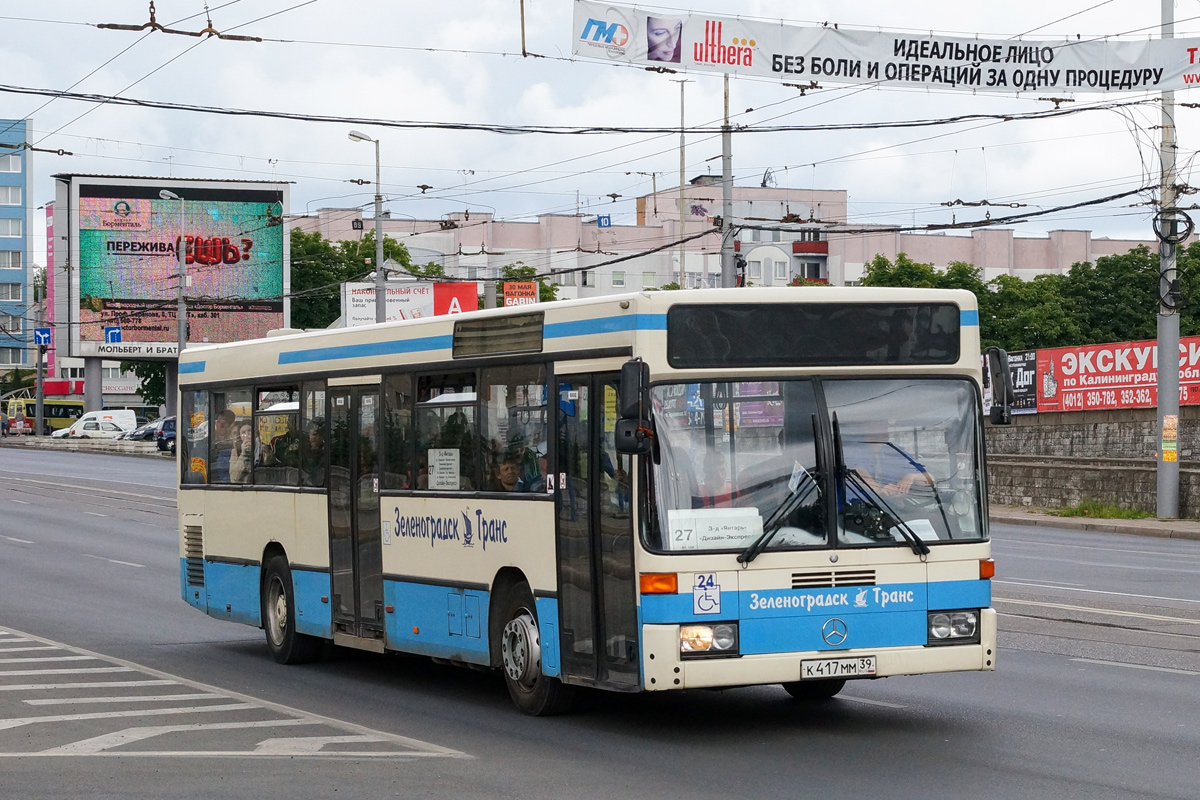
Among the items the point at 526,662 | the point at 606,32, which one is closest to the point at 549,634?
the point at 526,662

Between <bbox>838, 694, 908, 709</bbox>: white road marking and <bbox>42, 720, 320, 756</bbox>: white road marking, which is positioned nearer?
<bbox>42, 720, 320, 756</bbox>: white road marking

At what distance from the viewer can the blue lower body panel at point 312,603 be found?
13305 millimetres

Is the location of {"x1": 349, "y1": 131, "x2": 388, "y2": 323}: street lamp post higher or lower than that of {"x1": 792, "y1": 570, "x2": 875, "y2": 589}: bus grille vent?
higher

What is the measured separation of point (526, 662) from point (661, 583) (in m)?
1.64

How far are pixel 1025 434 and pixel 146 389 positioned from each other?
61702 mm

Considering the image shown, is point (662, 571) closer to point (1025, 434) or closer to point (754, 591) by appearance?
point (754, 591)

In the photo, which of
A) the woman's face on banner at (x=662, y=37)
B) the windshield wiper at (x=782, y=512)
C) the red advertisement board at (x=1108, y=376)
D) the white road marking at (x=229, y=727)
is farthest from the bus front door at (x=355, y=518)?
the red advertisement board at (x=1108, y=376)

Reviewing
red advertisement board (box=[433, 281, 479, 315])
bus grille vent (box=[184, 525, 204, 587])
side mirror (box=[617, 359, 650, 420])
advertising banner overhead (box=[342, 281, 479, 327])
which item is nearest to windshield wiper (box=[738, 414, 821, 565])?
side mirror (box=[617, 359, 650, 420])

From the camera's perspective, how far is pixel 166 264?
80875 mm

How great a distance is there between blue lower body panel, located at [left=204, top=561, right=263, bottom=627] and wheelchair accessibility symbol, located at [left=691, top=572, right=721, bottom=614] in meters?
6.42

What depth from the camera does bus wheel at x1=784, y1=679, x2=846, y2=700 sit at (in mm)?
10875

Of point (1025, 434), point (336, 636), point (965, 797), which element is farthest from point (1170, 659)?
point (1025, 434)

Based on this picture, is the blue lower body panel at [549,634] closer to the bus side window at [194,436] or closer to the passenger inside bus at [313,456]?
the passenger inside bus at [313,456]

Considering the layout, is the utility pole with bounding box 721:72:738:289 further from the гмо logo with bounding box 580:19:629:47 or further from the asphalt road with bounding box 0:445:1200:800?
the asphalt road with bounding box 0:445:1200:800
